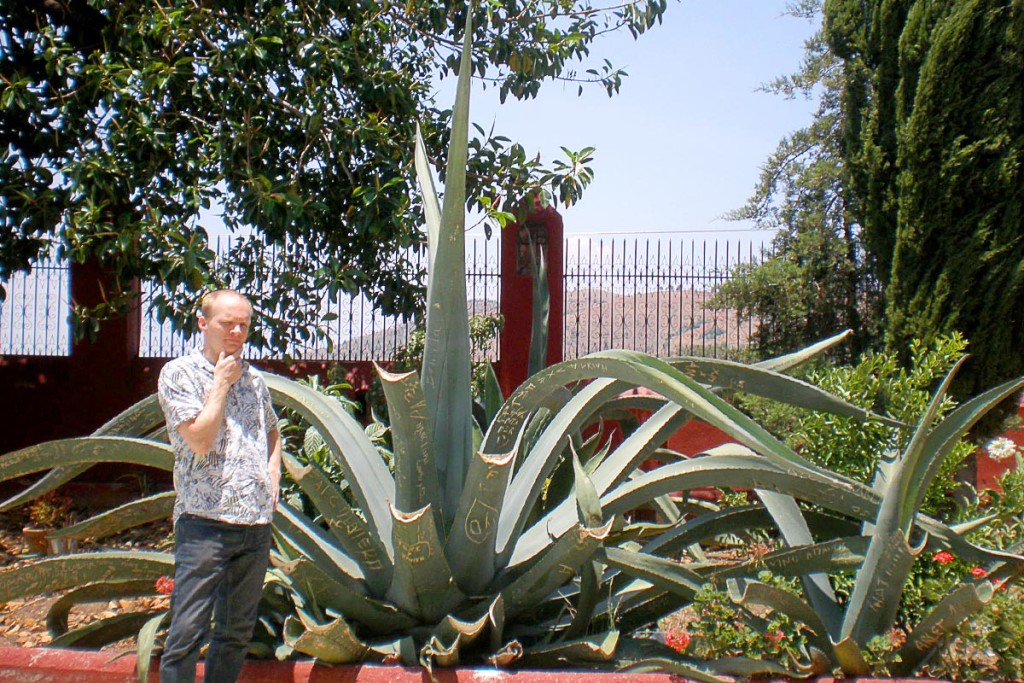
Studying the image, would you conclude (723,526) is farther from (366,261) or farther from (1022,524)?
(366,261)

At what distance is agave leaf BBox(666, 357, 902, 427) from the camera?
229 cm

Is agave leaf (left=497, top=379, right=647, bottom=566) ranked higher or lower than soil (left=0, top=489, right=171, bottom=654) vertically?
higher

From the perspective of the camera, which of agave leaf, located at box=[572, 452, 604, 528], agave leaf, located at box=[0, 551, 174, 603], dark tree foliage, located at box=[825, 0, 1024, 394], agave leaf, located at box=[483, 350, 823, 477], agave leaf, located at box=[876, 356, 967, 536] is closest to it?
agave leaf, located at box=[483, 350, 823, 477]

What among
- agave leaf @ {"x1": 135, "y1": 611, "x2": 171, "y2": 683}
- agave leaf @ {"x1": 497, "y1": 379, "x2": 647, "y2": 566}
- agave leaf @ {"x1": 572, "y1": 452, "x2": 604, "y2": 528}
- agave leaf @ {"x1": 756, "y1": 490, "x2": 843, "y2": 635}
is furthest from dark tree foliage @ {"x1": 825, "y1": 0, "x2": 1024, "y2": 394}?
agave leaf @ {"x1": 135, "y1": 611, "x2": 171, "y2": 683}

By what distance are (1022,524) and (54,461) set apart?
3.04 m

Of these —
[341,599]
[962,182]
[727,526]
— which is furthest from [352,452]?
[962,182]

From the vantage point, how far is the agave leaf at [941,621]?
2.24 meters

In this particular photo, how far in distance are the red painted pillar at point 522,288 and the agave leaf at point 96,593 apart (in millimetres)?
4050

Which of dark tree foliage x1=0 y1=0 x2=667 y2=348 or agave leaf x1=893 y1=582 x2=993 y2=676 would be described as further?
dark tree foliage x1=0 y1=0 x2=667 y2=348

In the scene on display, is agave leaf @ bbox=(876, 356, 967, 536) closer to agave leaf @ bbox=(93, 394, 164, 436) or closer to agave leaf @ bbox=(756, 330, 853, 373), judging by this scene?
agave leaf @ bbox=(756, 330, 853, 373)

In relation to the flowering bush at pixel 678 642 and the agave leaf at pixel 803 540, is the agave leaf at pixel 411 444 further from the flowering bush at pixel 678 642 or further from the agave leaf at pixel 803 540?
the agave leaf at pixel 803 540

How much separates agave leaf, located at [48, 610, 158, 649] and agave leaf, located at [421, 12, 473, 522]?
3.18 ft

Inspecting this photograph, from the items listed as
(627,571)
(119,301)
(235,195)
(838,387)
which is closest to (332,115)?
(235,195)

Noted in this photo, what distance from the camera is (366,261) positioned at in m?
5.63
